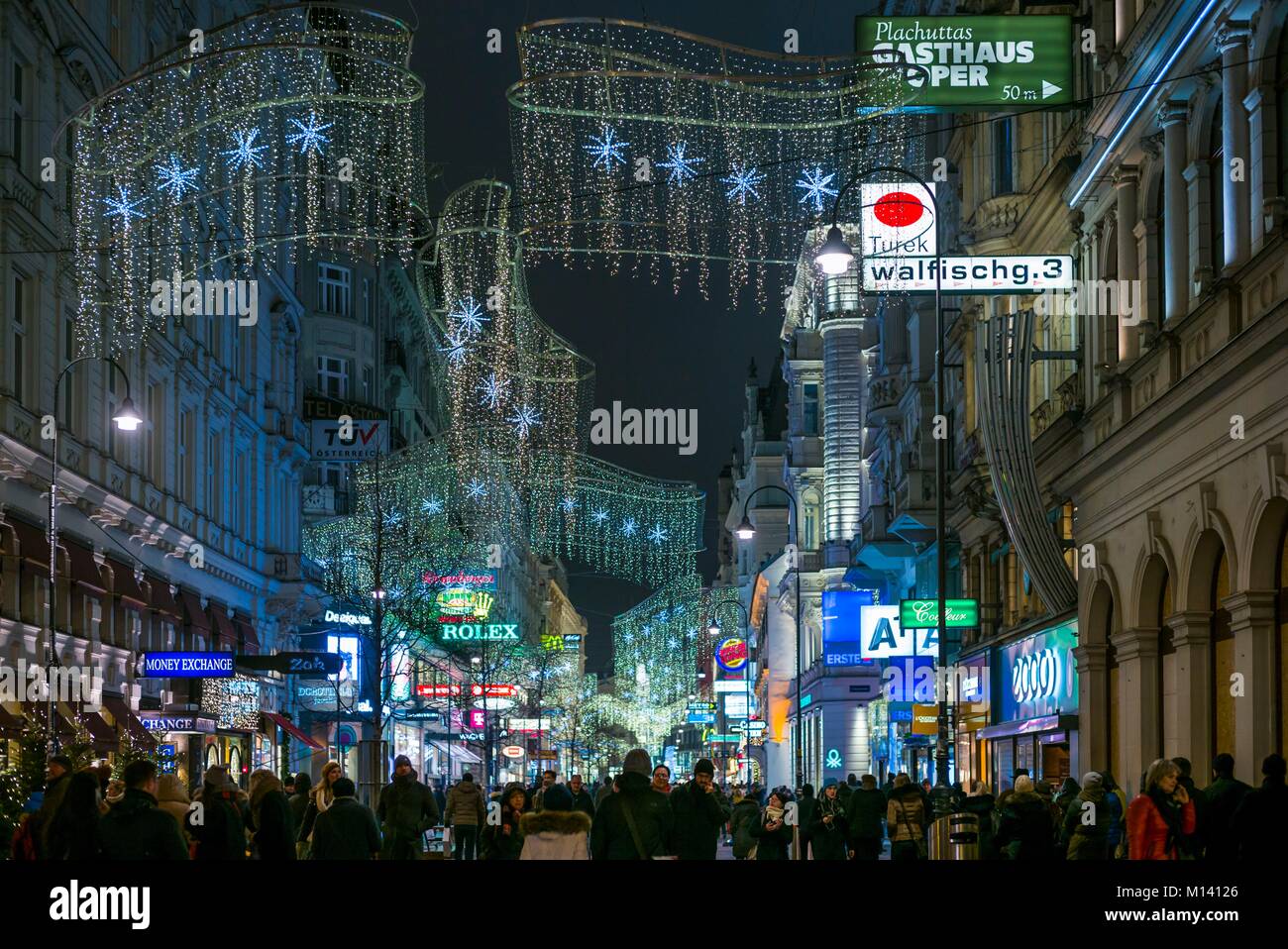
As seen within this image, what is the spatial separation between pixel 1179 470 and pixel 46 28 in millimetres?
22451

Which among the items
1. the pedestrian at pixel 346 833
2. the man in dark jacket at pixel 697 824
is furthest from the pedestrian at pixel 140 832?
the man in dark jacket at pixel 697 824

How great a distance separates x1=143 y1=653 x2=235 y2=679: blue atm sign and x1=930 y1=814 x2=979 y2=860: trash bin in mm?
13262

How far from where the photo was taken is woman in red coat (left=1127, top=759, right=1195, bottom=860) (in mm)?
16953

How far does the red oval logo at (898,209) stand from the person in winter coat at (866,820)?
40.7ft

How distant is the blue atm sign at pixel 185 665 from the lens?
122ft

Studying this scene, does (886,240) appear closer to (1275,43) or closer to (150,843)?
(1275,43)

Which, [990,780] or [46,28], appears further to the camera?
[990,780]

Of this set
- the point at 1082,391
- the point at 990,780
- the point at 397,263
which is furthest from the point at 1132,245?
the point at 397,263


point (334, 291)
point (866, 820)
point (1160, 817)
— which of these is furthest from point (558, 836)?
point (334, 291)

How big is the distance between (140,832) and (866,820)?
1288cm

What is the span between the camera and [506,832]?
27047 millimetres

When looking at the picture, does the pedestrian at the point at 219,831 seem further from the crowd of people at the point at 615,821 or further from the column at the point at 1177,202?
the column at the point at 1177,202

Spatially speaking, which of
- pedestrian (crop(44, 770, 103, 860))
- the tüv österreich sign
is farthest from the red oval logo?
the tüv österreich sign
